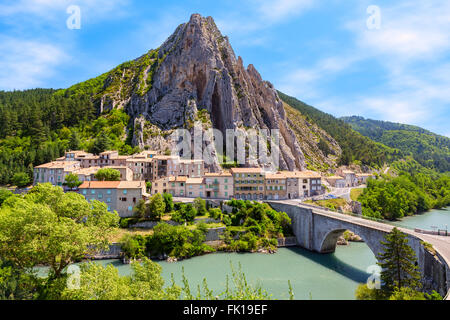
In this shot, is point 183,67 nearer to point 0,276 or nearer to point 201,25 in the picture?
point 201,25

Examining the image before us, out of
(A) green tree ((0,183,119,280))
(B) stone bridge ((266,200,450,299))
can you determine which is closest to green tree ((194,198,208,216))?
(B) stone bridge ((266,200,450,299))

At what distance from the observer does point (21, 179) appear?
50531mm

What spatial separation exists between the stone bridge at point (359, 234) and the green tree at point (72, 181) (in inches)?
1286

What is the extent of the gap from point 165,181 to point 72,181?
15.0m

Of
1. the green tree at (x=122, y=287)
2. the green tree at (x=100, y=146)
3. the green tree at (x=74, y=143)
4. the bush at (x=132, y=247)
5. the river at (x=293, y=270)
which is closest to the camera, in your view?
the green tree at (x=122, y=287)

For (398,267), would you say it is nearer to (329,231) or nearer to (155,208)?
(329,231)

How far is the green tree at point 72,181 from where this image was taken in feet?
141

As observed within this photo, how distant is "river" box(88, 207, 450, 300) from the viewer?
24.4m

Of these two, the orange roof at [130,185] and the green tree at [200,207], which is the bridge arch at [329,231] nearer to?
the green tree at [200,207]

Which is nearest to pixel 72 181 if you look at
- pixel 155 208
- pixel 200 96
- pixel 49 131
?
pixel 155 208

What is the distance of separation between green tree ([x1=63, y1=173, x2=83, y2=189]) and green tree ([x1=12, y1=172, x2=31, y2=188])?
40.9 feet

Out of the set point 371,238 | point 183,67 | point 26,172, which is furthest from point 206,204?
point 183,67

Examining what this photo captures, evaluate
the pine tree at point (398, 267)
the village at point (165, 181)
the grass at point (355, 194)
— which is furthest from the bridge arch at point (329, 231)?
the grass at point (355, 194)
